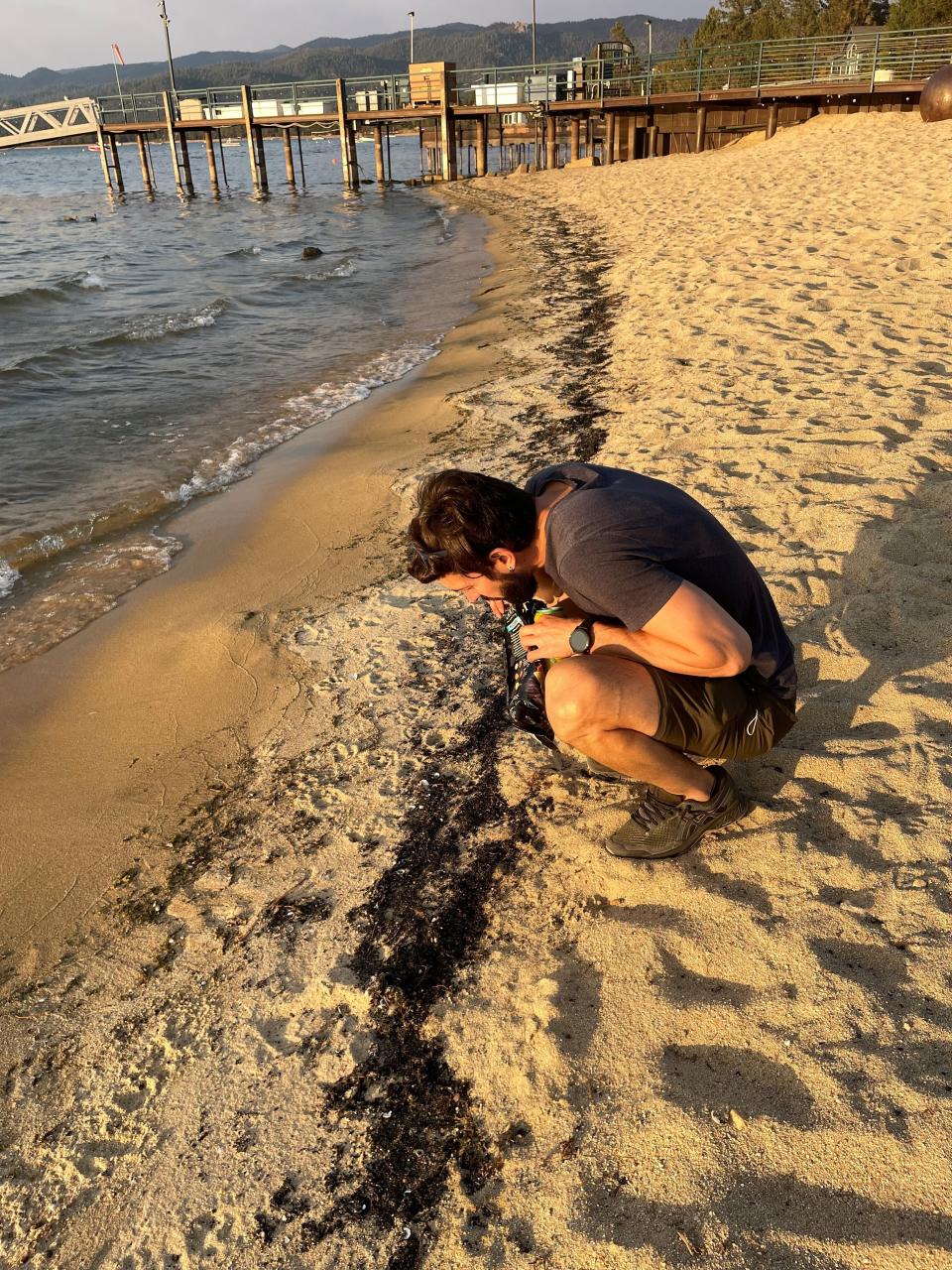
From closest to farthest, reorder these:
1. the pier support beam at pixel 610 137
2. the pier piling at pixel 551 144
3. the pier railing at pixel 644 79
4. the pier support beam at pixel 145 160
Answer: the pier railing at pixel 644 79 → the pier support beam at pixel 610 137 → the pier piling at pixel 551 144 → the pier support beam at pixel 145 160

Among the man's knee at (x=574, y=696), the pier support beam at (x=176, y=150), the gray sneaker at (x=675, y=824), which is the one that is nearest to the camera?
the man's knee at (x=574, y=696)

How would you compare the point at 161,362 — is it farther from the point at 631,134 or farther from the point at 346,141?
the point at 346,141

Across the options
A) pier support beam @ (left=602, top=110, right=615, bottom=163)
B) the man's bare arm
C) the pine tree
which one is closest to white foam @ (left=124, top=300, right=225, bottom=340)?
the man's bare arm

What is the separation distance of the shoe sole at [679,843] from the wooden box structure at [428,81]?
112 feet

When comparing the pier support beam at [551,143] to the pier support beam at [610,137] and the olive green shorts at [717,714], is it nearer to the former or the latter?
the pier support beam at [610,137]

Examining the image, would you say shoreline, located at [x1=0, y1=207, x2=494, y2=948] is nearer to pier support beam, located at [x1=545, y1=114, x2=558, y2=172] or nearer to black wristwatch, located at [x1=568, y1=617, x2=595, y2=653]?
black wristwatch, located at [x1=568, y1=617, x2=595, y2=653]

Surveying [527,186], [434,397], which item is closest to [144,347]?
[434,397]

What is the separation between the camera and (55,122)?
120 ft

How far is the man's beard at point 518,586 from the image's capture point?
2.30m

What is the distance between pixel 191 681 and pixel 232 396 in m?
5.46

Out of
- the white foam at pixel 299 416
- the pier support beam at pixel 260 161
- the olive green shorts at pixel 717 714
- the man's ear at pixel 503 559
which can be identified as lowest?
the white foam at pixel 299 416

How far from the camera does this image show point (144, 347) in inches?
420

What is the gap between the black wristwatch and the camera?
2258mm

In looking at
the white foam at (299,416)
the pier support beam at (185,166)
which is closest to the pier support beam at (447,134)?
the pier support beam at (185,166)
